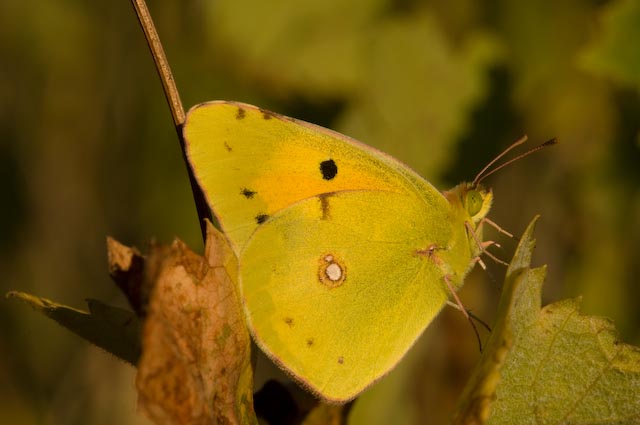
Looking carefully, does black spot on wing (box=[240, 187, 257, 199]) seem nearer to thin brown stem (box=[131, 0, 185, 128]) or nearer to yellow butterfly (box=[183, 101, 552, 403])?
yellow butterfly (box=[183, 101, 552, 403])

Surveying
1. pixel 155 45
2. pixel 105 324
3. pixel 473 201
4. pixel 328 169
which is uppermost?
pixel 155 45

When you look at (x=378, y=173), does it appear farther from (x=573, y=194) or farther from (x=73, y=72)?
(x=73, y=72)

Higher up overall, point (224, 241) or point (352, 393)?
point (224, 241)

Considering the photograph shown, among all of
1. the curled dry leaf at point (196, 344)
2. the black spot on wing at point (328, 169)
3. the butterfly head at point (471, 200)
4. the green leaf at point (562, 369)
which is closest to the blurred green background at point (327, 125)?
the butterfly head at point (471, 200)

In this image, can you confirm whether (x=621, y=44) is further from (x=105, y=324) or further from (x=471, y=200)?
(x=105, y=324)

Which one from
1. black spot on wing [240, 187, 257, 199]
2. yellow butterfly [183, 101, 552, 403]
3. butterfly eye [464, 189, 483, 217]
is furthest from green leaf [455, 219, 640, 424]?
black spot on wing [240, 187, 257, 199]

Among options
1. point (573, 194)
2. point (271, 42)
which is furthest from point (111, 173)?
point (573, 194)

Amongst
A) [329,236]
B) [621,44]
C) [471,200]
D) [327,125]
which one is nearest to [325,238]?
[329,236]
